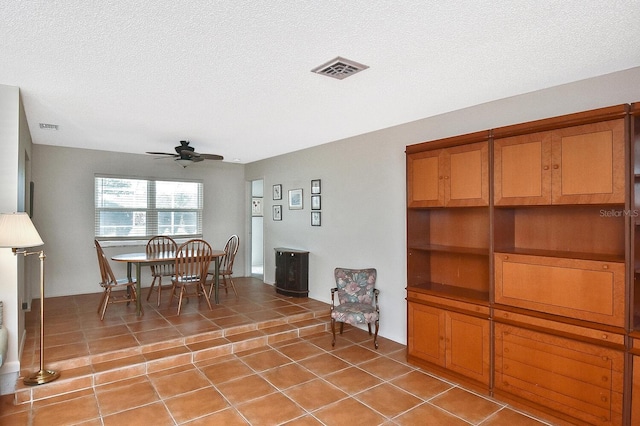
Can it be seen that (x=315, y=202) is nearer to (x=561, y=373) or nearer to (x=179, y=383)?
(x=179, y=383)

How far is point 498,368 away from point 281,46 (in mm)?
2858

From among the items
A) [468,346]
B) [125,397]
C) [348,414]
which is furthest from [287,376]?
[468,346]

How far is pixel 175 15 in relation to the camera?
1872 millimetres

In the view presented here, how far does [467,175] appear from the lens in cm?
319

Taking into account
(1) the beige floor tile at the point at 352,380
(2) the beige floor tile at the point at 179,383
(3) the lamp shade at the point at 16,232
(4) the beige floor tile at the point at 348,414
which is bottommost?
(4) the beige floor tile at the point at 348,414

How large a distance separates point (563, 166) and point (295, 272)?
387 centimetres

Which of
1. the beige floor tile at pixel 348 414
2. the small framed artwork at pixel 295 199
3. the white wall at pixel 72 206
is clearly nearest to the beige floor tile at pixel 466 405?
the beige floor tile at pixel 348 414

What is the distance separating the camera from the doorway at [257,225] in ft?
25.3

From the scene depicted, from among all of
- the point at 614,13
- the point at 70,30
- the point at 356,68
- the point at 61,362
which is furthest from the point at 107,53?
the point at 614,13

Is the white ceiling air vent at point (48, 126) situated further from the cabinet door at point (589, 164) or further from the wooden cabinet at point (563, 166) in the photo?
the cabinet door at point (589, 164)

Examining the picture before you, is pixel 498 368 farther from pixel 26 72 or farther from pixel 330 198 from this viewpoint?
pixel 26 72

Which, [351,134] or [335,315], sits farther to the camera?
[351,134]

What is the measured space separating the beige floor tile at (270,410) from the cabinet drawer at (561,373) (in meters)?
1.64

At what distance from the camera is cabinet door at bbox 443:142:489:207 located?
307cm
